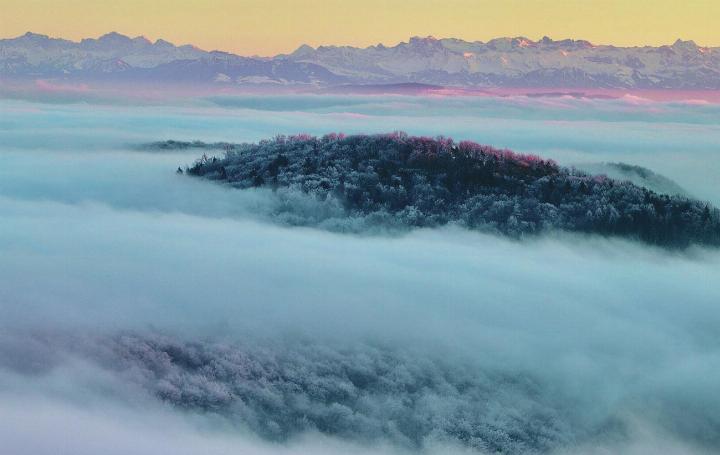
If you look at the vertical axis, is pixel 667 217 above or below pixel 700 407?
above

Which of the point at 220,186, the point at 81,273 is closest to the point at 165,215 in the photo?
the point at 220,186

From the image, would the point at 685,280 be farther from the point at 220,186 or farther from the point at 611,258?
the point at 220,186

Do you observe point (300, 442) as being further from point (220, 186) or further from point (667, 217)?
point (220, 186)

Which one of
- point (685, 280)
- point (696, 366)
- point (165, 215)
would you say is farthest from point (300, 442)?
point (165, 215)

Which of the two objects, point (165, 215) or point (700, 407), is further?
point (165, 215)

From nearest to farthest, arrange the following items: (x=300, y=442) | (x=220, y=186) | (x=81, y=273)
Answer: (x=300, y=442) < (x=81, y=273) < (x=220, y=186)

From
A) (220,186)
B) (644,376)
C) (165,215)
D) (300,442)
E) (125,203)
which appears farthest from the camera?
(125,203)
